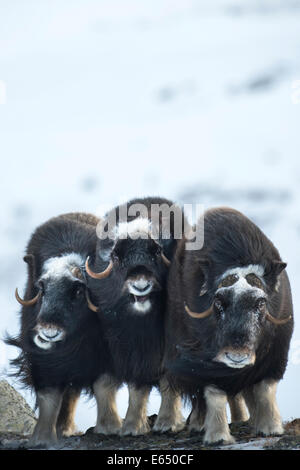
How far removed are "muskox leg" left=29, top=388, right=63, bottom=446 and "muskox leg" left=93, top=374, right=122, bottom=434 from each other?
400mm

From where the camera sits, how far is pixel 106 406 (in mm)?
8578

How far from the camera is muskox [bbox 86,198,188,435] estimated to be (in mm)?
7797

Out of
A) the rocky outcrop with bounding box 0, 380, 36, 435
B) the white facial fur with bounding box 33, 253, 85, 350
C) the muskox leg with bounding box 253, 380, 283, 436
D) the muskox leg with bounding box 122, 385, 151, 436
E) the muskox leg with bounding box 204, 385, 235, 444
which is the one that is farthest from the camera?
the rocky outcrop with bounding box 0, 380, 36, 435

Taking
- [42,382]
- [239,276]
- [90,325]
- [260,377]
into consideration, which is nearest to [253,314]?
[239,276]

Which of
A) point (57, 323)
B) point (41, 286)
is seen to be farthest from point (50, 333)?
point (41, 286)

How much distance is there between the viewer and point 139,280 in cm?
761

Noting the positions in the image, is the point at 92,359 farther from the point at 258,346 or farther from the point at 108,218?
the point at 258,346

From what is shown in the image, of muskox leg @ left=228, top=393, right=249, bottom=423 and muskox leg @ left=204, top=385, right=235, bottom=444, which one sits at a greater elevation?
muskox leg @ left=228, top=393, right=249, bottom=423

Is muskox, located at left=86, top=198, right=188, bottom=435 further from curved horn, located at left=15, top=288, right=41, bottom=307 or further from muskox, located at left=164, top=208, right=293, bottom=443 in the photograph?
curved horn, located at left=15, top=288, right=41, bottom=307

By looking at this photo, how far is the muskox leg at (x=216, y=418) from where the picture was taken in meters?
7.30

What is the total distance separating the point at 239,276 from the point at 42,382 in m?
2.59

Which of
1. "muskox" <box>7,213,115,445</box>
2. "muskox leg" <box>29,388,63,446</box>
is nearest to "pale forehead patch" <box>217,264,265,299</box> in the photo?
"muskox" <box>7,213,115,445</box>

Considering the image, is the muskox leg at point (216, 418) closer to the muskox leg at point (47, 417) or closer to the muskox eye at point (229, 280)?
the muskox eye at point (229, 280)
